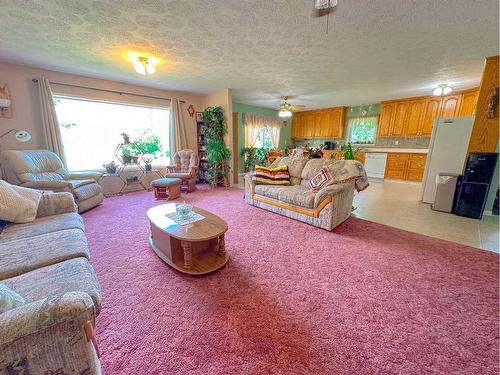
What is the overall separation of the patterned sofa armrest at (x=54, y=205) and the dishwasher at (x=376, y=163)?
7.04 m

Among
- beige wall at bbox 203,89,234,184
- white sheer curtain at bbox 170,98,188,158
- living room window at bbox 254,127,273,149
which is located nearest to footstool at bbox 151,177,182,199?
white sheer curtain at bbox 170,98,188,158

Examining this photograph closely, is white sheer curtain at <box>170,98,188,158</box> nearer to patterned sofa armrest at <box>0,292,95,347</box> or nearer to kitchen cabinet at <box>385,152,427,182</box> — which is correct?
patterned sofa armrest at <box>0,292,95,347</box>

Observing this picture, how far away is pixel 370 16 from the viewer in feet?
6.51

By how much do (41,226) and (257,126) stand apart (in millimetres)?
6113

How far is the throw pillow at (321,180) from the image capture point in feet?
9.85

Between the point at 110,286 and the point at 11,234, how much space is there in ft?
2.65

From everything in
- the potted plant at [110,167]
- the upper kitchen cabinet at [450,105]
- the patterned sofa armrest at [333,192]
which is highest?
the upper kitchen cabinet at [450,105]

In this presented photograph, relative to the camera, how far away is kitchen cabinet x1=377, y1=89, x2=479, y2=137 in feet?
16.0

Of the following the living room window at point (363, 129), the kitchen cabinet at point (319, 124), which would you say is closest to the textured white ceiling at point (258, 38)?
the living room window at point (363, 129)

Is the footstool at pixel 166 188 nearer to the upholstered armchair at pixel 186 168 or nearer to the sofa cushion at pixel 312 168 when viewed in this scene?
the upholstered armchair at pixel 186 168

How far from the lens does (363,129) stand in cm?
680

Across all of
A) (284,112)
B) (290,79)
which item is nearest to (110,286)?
(290,79)

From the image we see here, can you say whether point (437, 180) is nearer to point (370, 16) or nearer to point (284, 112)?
point (370, 16)

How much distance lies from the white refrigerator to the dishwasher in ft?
7.51
